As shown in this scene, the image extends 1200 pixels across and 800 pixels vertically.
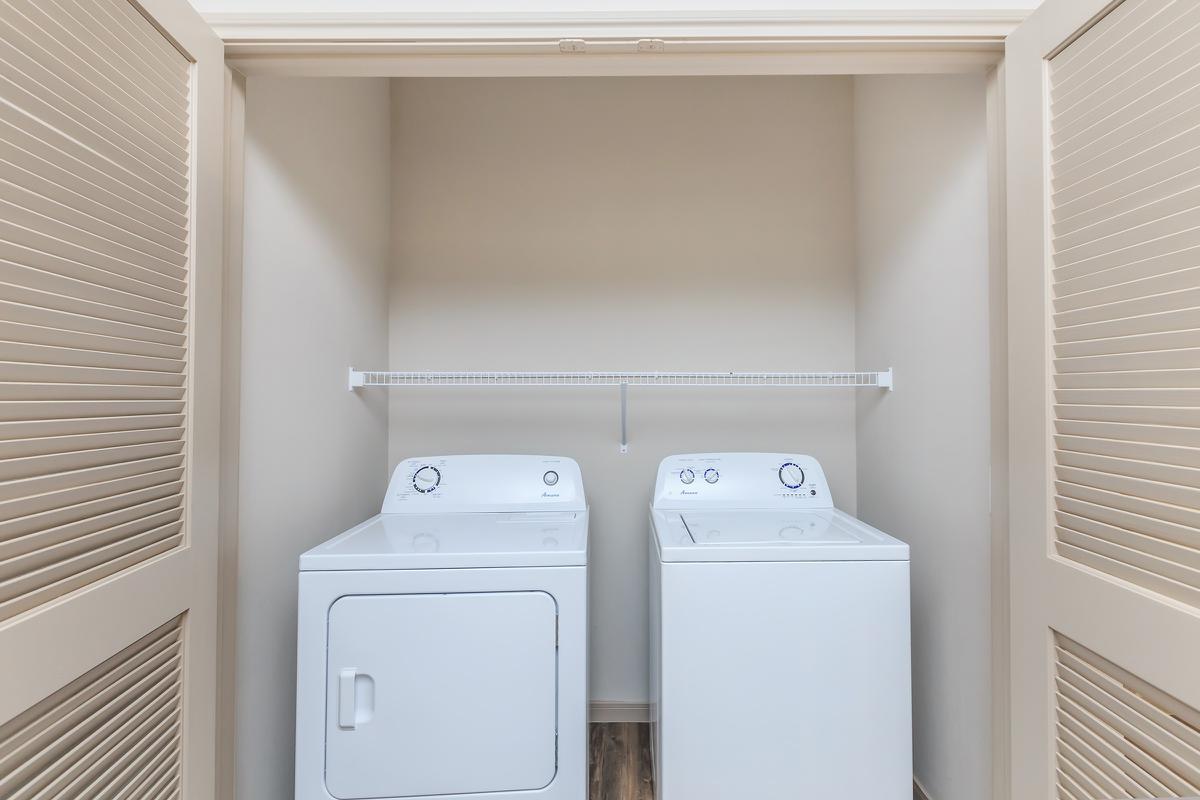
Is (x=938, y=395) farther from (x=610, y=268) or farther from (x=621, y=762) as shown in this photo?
(x=621, y=762)

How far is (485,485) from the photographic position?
1882mm

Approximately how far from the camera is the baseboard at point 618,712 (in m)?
2.14

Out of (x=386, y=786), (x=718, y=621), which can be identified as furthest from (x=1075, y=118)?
(x=386, y=786)

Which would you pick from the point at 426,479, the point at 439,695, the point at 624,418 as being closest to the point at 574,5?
the point at 624,418

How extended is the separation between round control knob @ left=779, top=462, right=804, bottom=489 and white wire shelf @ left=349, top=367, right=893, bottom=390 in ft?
0.98

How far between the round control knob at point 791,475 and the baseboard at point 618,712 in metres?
1.06

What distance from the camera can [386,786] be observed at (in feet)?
4.05

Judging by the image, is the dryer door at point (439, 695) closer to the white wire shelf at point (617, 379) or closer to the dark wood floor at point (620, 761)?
the dark wood floor at point (620, 761)

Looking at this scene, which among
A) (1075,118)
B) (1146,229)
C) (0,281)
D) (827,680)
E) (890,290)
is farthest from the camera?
(890,290)

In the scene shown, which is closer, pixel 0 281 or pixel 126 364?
pixel 0 281

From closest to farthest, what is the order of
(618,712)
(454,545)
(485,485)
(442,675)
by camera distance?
1. (442,675)
2. (454,545)
3. (485,485)
4. (618,712)

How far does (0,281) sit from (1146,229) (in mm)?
1612

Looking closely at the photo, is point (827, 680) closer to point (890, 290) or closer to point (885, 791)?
point (885, 791)

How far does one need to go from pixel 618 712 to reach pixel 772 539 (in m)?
1.22
